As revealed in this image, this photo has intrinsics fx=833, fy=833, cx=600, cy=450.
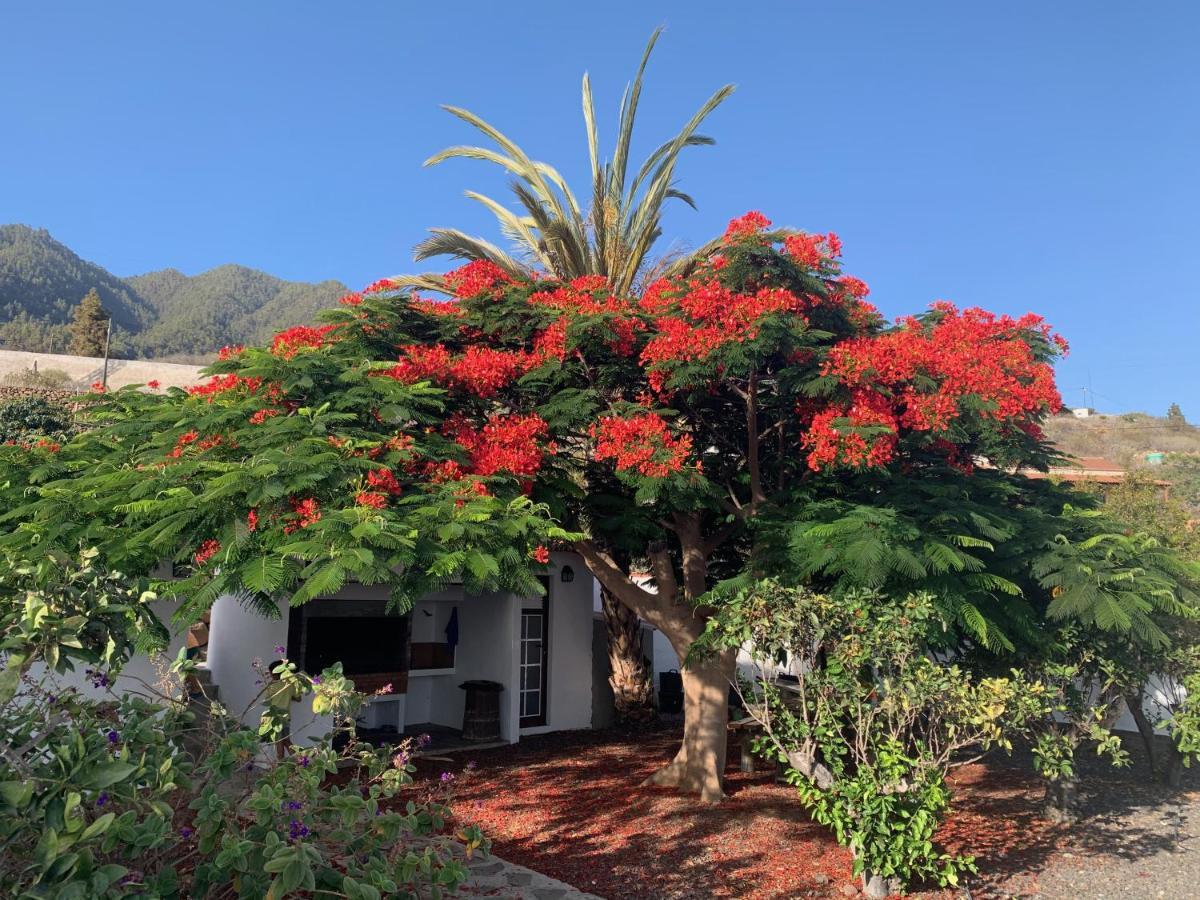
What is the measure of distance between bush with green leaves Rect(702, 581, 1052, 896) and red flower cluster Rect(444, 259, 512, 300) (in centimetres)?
486

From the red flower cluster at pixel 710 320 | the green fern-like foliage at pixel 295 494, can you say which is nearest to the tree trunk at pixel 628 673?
the green fern-like foliage at pixel 295 494

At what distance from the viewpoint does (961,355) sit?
8.67 m

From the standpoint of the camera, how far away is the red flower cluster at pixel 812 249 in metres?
8.53

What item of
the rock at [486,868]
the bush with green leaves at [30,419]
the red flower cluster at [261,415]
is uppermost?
the bush with green leaves at [30,419]

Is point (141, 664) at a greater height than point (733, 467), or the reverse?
point (733, 467)

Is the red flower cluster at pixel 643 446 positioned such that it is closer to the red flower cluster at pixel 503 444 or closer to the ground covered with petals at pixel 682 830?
the red flower cluster at pixel 503 444

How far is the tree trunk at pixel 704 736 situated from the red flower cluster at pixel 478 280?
199 inches

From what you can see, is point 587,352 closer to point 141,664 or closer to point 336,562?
point 336,562

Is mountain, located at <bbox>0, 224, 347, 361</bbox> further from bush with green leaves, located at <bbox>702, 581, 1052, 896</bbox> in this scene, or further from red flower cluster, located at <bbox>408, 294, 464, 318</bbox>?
bush with green leaves, located at <bbox>702, 581, 1052, 896</bbox>

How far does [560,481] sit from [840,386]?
10.6ft

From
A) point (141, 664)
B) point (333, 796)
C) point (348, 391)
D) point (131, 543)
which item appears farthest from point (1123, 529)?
point (141, 664)

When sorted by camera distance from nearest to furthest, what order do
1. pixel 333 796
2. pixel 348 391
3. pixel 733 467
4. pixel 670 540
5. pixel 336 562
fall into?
1. pixel 333 796
2. pixel 336 562
3. pixel 348 391
4. pixel 733 467
5. pixel 670 540

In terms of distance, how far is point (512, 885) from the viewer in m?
6.88

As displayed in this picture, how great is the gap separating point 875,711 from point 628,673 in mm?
8684
